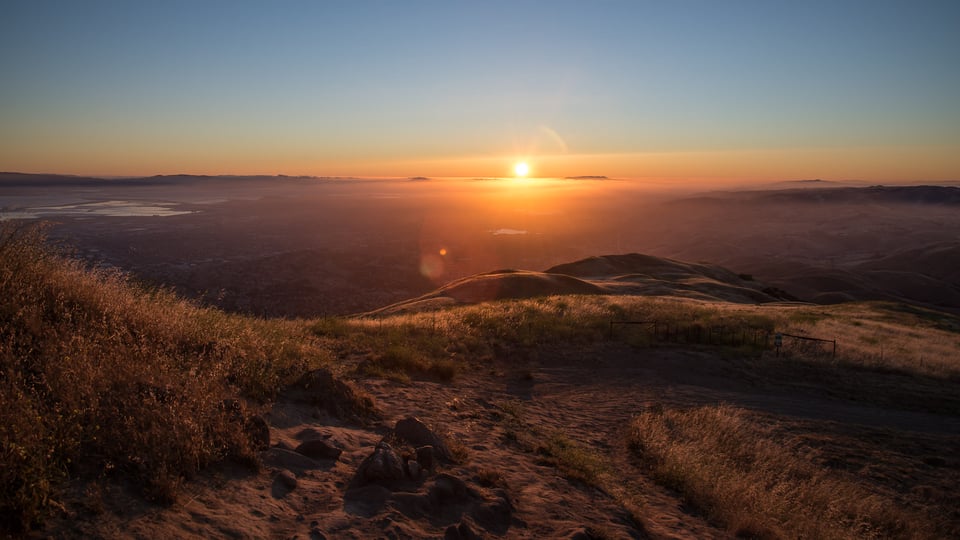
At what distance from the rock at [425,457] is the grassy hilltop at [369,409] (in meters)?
1.64

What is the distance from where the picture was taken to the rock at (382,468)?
203 inches

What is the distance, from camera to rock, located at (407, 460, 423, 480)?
212 inches

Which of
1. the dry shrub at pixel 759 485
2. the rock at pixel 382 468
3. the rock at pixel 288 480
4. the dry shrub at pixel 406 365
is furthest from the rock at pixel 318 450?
the dry shrub at pixel 759 485

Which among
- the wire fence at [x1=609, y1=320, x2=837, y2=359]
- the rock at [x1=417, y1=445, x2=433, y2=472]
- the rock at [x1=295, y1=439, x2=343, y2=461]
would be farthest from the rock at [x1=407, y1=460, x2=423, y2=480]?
the wire fence at [x1=609, y1=320, x2=837, y2=359]

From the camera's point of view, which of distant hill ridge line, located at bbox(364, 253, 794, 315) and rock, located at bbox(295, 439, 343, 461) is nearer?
rock, located at bbox(295, 439, 343, 461)

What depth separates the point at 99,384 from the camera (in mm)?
4660

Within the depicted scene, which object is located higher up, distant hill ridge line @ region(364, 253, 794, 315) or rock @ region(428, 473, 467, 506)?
rock @ region(428, 473, 467, 506)

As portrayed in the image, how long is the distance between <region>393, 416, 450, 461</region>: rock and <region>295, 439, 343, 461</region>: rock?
0.87m

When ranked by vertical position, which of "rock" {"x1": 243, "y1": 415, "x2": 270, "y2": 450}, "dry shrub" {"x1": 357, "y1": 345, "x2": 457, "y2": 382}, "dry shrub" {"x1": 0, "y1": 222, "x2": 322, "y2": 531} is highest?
"dry shrub" {"x1": 0, "y1": 222, "x2": 322, "y2": 531}


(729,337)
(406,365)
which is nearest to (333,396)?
(406,365)

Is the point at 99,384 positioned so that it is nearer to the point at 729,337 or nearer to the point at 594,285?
the point at 729,337

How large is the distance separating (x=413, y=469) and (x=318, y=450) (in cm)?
105

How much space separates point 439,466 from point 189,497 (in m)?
2.55

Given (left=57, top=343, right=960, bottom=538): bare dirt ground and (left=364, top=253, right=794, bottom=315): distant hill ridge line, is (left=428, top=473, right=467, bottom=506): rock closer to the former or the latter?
(left=57, top=343, right=960, bottom=538): bare dirt ground
